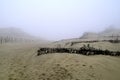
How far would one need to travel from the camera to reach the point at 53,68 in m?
12.7

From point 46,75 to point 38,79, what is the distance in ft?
2.23

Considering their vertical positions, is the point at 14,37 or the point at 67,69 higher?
the point at 14,37

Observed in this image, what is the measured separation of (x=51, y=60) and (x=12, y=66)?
4160 millimetres

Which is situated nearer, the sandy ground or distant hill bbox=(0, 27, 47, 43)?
the sandy ground

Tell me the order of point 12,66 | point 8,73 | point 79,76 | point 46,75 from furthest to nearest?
point 12,66
point 8,73
point 46,75
point 79,76

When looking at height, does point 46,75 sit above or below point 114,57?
below

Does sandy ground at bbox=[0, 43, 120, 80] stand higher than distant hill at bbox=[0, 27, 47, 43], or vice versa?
distant hill at bbox=[0, 27, 47, 43]

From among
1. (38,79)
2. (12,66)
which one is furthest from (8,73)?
(38,79)

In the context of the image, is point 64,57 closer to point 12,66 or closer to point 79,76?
point 79,76

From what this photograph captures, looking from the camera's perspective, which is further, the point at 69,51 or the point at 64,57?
the point at 69,51

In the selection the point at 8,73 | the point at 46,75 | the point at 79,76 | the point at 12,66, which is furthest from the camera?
the point at 12,66

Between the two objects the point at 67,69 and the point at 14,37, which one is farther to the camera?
the point at 14,37

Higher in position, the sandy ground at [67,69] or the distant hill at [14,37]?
the distant hill at [14,37]

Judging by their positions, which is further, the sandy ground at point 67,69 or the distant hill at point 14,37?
the distant hill at point 14,37
